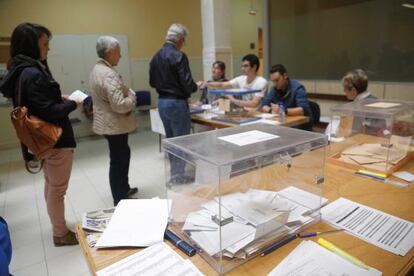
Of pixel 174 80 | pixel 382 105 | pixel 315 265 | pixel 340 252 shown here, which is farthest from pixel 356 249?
pixel 174 80

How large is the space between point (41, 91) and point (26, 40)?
0.31 meters

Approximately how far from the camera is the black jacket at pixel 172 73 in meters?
2.71

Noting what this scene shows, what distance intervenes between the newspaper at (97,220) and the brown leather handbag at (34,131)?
2.86 feet

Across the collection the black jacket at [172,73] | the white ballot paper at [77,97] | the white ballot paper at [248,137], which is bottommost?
the white ballot paper at [248,137]

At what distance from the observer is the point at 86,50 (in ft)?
17.4

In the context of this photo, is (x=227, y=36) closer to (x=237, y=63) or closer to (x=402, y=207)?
(x=237, y=63)

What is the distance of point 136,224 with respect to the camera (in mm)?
1028

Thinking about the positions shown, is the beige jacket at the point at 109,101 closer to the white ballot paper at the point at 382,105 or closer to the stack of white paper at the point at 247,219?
the stack of white paper at the point at 247,219

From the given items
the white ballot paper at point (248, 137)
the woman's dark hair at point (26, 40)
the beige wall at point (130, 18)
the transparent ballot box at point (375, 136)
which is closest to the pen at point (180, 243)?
the white ballot paper at point (248, 137)

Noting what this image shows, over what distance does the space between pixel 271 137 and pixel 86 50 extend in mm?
5153

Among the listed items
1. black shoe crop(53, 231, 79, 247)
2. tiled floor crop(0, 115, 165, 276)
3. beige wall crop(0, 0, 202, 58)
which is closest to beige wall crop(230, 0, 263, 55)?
beige wall crop(0, 0, 202, 58)

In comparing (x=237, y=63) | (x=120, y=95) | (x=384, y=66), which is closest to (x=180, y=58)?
(x=120, y=95)

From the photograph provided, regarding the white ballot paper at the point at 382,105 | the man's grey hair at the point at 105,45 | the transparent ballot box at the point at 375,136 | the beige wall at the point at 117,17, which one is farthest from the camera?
the beige wall at the point at 117,17

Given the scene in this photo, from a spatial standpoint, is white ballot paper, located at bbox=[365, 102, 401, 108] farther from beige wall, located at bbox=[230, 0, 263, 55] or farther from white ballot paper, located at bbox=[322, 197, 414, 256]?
beige wall, located at bbox=[230, 0, 263, 55]
